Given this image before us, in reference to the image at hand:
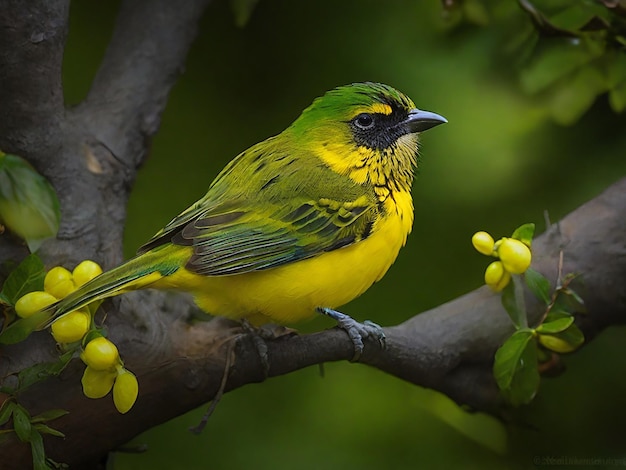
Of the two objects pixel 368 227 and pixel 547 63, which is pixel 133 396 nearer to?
pixel 368 227

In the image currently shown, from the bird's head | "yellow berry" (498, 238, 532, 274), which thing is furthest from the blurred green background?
"yellow berry" (498, 238, 532, 274)

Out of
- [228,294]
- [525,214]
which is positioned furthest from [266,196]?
[525,214]

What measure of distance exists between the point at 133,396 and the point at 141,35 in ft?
2.23

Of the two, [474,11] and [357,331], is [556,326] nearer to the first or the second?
[357,331]

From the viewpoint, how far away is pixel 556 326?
102 centimetres

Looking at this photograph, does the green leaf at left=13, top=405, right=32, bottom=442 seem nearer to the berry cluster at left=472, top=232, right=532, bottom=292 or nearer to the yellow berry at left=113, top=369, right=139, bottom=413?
the yellow berry at left=113, top=369, right=139, bottom=413

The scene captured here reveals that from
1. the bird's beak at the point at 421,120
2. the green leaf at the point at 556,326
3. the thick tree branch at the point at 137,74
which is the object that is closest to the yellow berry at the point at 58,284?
the thick tree branch at the point at 137,74

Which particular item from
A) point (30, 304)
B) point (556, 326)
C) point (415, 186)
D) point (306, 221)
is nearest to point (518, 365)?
point (556, 326)

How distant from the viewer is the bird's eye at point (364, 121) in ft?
3.50

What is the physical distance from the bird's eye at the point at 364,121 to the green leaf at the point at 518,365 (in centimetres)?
32

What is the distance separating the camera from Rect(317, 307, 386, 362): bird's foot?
1.04 m

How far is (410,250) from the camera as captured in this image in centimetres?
148

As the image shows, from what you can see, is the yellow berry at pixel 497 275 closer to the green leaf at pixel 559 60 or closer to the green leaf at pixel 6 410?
the green leaf at pixel 559 60

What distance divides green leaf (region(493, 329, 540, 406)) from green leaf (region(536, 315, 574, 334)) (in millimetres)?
19
